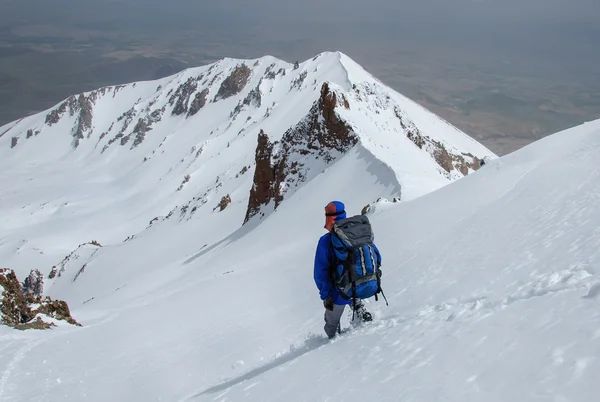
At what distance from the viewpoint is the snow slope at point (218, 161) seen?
41.0m

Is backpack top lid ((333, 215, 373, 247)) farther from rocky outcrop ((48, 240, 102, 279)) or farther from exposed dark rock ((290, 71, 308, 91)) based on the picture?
exposed dark rock ((290, 71, 308, 91))

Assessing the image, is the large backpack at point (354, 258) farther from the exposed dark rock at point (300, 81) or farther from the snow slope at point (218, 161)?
the exposed dark rock at point (300, 81)

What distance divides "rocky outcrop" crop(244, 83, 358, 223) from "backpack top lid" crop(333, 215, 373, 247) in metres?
31.9

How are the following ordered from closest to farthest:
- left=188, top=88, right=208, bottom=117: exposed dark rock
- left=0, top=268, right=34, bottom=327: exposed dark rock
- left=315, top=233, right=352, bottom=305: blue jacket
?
left=315, top=233, right=352, bottom=305: blue jacket, left=0, top=268, right=34, bottom=327: exposed dark rock, left=188, top=88, right=208, bottom=117: exposed dark rock

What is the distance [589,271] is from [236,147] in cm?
10922

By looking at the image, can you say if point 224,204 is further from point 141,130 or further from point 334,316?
point 141,130

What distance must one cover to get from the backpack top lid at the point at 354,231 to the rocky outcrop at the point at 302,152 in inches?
1255

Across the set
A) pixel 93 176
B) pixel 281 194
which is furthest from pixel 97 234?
pixel 281 194

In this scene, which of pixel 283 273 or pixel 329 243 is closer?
pixel 329 243

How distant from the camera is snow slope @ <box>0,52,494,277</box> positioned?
134 feet

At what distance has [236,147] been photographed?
368 ft

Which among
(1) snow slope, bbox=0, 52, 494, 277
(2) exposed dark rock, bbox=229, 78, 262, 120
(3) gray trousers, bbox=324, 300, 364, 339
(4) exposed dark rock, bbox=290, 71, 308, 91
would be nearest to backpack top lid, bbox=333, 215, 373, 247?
(3) gray trousers, bbox=324, 300, 364, 339

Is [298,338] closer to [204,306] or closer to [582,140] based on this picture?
[204,306]

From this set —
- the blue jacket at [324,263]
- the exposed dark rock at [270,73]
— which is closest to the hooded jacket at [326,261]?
the blue jacket at [324,263]
